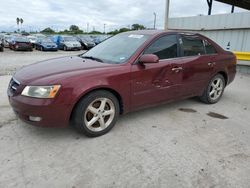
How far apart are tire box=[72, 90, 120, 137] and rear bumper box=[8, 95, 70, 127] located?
0.60 ft

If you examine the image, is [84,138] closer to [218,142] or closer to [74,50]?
[218,142]

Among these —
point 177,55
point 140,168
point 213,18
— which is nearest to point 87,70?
point 140,168

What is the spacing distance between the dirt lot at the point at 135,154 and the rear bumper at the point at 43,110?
35cm

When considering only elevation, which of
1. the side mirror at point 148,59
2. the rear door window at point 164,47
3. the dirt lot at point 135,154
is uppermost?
the rear door window at point 164,47

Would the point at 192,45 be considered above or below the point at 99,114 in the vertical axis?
above

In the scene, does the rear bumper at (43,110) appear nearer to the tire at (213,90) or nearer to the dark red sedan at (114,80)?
the dark red sedan at (114,80)

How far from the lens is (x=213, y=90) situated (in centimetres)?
488

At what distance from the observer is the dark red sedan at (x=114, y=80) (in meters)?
2.82

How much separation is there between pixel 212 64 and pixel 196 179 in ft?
9.49

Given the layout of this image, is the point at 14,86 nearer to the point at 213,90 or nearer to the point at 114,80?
the point at 114,80

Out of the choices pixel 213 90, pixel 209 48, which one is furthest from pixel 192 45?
pixel 213 90

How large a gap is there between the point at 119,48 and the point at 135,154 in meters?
1.87

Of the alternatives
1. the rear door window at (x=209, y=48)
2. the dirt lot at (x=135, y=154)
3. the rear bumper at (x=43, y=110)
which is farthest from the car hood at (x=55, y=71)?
the rear door window at (x=209, y=48)

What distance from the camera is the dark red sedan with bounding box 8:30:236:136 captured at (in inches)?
111
